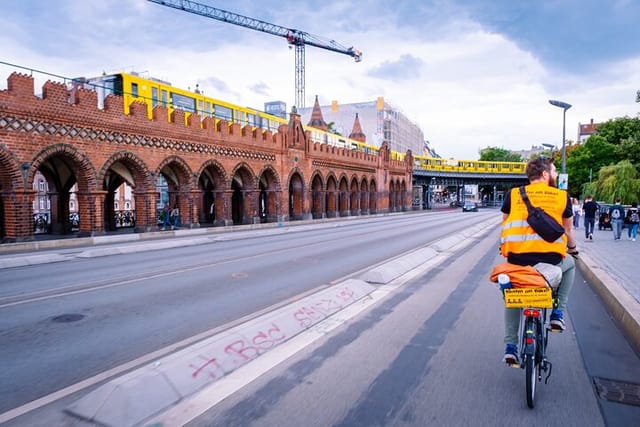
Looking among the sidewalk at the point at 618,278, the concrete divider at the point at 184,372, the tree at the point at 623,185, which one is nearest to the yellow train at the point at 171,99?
the concrete divider at the point at 184,372

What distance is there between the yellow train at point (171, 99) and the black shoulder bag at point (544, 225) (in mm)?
22120

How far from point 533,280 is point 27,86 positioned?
20.8 metres

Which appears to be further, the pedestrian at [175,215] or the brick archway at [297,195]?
the brick archway at [297,195]

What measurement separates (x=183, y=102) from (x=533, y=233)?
26.5 metres

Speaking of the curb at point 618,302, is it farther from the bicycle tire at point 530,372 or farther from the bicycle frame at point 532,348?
the bicycle tire at point 530,372

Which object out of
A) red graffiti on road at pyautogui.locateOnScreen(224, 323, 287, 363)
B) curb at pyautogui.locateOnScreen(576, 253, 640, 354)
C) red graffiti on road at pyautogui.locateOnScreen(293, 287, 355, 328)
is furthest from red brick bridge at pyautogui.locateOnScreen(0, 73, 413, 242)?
curb at pyautogui.locateOnScreen(576, 253, 640, 354)

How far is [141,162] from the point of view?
23469 mm

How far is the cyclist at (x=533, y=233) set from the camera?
401 cm

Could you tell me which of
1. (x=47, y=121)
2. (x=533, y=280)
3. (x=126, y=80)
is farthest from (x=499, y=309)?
(x=126, y=80)

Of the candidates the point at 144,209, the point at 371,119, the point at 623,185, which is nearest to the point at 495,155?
the point at 371,119

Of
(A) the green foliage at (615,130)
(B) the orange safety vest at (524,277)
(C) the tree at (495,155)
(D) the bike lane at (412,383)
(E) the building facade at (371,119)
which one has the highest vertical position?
(E) the building facade at (371,119)

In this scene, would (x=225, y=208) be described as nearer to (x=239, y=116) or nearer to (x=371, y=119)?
(x=239, y=116)

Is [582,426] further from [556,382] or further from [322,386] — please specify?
[322,386]

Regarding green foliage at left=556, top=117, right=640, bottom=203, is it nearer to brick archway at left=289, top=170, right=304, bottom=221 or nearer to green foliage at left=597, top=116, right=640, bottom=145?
green foliage at left=597, top=116, right=640, bottom=145
